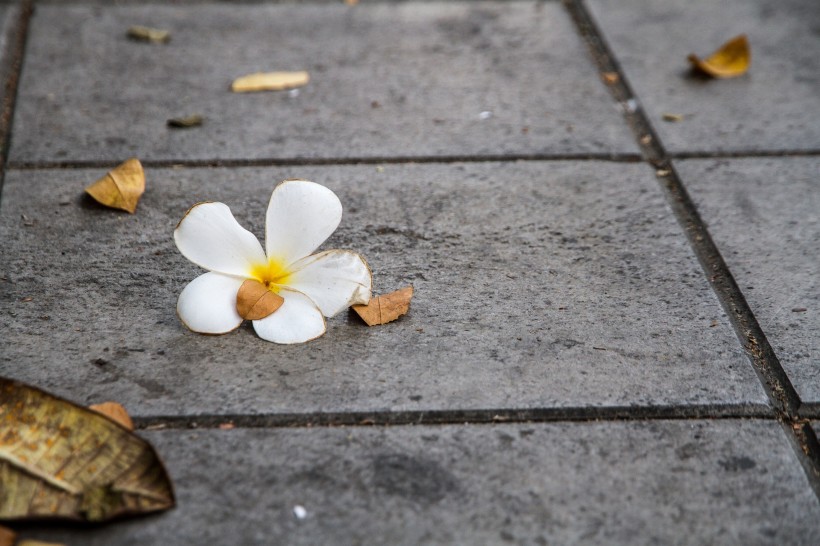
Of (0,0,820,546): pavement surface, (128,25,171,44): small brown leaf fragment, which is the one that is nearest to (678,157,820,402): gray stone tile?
(0,0,820,546): pavement surface

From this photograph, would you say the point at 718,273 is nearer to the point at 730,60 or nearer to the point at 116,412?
the point at 730,60

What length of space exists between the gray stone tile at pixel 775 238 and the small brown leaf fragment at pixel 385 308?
0.75m

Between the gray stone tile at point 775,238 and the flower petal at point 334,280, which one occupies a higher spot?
the flower petal at point 334,280

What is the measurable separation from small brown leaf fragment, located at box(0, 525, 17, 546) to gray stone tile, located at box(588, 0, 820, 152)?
191cm

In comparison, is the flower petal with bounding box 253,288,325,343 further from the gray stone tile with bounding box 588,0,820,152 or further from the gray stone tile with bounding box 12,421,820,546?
the gray stone tile with bounding box 588,0,820,152

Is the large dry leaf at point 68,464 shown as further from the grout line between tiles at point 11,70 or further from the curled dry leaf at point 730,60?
the curled dry leaf at point 730,60

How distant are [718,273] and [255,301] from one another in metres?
1.04

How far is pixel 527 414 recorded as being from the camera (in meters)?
1.61

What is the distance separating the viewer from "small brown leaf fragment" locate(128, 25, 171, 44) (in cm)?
299

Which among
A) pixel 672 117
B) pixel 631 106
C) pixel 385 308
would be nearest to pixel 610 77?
pixel 631 106

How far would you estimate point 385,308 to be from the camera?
72.1 inches

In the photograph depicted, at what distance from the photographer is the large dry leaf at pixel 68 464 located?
1364 mm

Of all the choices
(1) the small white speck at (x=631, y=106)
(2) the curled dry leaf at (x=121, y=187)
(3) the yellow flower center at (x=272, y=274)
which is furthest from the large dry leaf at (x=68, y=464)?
(1) the small white speck at (x=631, y=106)

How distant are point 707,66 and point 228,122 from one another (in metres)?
1.53
